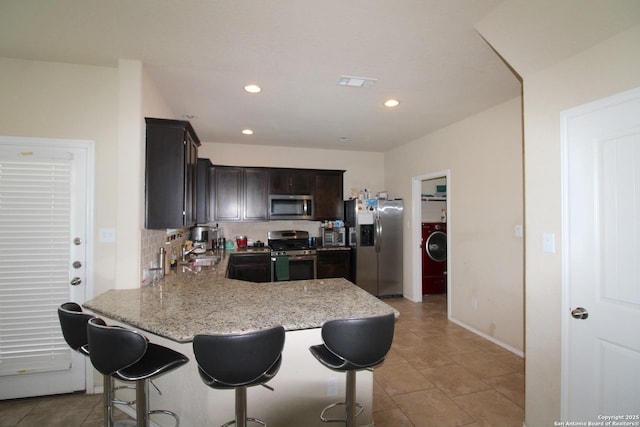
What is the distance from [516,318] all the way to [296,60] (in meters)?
3.31

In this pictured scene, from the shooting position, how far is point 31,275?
90.6 inches

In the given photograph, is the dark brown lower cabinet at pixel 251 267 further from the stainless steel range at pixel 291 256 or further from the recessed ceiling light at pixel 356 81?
the recessed ceiling light at pixel 356 81

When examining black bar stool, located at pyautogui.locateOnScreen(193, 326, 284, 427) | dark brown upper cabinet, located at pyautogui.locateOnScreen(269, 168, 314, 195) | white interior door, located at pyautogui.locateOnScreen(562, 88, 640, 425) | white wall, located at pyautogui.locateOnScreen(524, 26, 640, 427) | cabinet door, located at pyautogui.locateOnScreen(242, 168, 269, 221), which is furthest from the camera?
dark brown upper cabinet, located at pyautogui.locateOnScreen(269, 168, 314, 195)

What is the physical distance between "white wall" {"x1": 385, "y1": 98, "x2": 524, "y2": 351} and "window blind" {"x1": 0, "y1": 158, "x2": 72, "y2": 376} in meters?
4.09

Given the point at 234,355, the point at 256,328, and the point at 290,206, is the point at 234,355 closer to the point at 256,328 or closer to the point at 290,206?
the point at 256,328

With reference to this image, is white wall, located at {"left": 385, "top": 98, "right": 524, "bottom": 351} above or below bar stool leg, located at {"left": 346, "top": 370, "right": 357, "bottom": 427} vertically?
above

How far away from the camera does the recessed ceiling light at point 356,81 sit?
8.64 feet

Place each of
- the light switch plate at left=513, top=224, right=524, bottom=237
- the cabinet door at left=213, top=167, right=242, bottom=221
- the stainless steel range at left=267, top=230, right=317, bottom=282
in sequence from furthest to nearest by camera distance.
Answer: the cabinet door at left=213, top=167, right=242, bottom=221 → the stainless steel range at left=267, top=230, right=317, bottom=282 → the light switch plate at left=513, top=224, right=524, bottom=237

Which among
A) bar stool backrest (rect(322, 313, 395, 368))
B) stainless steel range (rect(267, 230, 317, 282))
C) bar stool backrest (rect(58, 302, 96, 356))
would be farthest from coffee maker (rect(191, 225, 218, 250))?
bar stool backrest (rect(322, 313, 395, 368))

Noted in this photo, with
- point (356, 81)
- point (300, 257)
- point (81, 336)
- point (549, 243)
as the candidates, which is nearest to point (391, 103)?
point (356, 81)

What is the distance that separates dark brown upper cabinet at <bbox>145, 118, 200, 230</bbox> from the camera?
2.47 metres

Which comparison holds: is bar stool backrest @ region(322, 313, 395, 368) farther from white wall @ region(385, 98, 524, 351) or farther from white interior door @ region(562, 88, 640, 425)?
white wall @ region(385, 98, 524, 351)

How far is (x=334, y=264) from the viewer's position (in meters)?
5.08

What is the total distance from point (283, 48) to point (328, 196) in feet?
10.8
